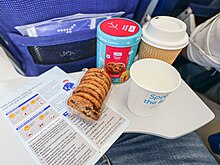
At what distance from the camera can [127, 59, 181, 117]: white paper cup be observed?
432mm

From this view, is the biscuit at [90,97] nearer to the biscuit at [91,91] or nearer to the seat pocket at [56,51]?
the biscuit at [91,91]

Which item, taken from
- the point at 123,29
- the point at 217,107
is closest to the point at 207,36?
the point at 123,29

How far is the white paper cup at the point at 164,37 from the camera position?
0.45m

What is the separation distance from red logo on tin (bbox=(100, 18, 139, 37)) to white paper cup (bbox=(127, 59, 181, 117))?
0.08m

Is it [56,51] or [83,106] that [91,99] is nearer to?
[83,106]

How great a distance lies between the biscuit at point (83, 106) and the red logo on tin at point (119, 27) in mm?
170

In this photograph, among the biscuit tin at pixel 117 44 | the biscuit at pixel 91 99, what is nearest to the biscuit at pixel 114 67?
the biscuit tin at pixel 117 44

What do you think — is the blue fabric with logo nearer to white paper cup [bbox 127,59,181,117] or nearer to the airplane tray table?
the airplane tray table

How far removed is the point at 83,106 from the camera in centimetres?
41

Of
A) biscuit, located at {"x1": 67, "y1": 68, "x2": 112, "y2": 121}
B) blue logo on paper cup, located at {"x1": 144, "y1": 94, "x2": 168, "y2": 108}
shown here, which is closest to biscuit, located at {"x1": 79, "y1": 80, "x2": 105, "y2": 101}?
biscuit, located at {"x1": 67, "y1": 68, "x2": 112, "y2": 121}

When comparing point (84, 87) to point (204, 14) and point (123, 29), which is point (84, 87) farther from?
point (204, 14)

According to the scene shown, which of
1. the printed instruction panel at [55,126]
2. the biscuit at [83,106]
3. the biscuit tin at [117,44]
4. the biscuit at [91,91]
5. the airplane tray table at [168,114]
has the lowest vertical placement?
the airplane tray table at [168,114]

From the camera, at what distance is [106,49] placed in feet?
1.50

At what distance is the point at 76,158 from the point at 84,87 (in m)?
0.16
